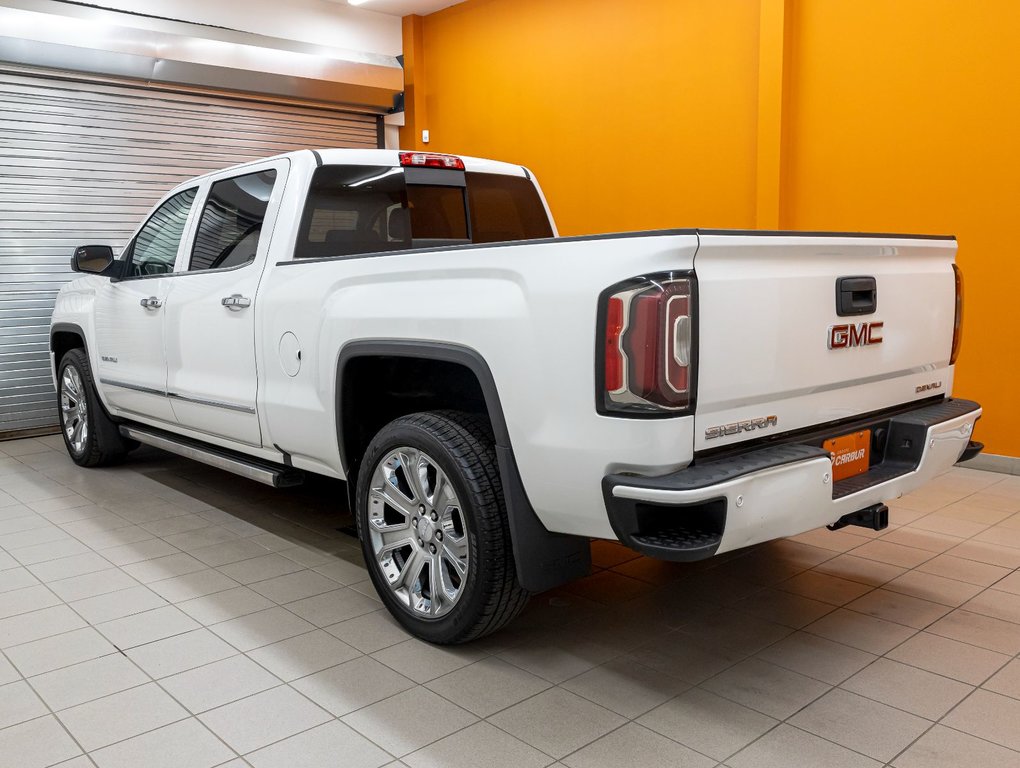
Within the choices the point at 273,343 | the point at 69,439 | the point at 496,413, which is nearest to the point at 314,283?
the point at 273,343

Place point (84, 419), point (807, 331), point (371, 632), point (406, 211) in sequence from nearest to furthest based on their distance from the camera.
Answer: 1. point (807, 331)
2. point (371, 632)
3. point (406, 211)
4. point (84, 419)

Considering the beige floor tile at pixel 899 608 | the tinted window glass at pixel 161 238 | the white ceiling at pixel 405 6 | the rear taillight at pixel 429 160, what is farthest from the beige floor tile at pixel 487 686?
the white ceiling at pixel 405 6

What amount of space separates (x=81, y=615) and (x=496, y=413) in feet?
6.30

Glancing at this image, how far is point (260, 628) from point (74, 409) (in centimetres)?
356

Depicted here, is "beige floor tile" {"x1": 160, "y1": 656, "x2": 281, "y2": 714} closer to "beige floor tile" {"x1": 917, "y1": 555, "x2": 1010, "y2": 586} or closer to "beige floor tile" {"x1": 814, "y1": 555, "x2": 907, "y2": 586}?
"beige floor tile" {"x1": 814, "y1": 555, "x2": 907, "y2": 586}

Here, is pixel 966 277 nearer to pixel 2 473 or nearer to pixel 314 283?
pixel 314 283

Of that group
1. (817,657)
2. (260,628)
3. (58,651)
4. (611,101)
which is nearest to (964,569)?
(817,657)

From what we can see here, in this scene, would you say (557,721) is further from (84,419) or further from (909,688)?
(84,419)

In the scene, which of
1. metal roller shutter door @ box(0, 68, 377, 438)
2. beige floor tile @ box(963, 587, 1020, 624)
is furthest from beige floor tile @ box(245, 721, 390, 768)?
metal roller shutter door @ box(0, 68, 377, 438)

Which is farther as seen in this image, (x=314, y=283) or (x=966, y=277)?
(x=966, y=277)

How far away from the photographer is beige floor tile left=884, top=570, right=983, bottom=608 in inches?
132

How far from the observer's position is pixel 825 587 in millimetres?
3459

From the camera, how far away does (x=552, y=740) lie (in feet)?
7.73

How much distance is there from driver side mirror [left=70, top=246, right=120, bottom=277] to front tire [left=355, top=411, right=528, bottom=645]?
8.76ft
